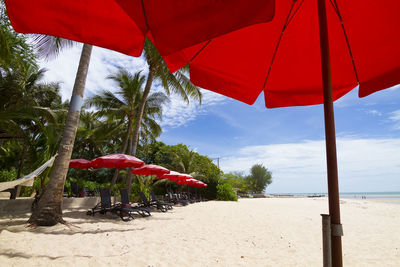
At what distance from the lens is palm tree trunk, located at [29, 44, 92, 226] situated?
5.88m

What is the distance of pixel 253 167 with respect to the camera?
6681cm

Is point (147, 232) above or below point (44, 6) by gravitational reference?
below

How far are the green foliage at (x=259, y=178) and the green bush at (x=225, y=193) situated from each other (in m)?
41.8

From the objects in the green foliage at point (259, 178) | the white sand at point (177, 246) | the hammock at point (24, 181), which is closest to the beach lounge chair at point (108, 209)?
the white sand at point (177, 246)

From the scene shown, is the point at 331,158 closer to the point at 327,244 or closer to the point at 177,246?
the point at 327,244

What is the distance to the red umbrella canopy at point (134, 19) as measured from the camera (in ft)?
4.48

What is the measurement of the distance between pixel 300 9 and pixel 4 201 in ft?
32.9

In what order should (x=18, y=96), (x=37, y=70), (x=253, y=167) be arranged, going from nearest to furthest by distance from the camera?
1. (x=18, y=96)
2. (x=37, y=70)
3. (x=253, y=167)

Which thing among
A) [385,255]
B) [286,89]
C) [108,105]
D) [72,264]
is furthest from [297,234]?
[108,105]

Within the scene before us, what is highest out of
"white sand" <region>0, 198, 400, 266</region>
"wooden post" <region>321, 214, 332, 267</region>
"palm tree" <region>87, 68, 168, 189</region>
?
"palm tree" <region>87, 68, 168, 189</region>

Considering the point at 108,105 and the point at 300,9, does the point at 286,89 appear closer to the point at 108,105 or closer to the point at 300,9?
the point at 300,9

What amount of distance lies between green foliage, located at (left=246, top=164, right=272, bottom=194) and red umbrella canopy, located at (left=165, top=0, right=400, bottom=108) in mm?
62632

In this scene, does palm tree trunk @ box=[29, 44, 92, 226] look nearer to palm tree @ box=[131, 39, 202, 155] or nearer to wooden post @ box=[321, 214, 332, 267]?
palm tree @ box=[131, 39, 202, 155]

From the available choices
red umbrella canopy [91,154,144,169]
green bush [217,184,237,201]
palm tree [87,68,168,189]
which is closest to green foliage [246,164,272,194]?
green bush [217,184,237,201]
